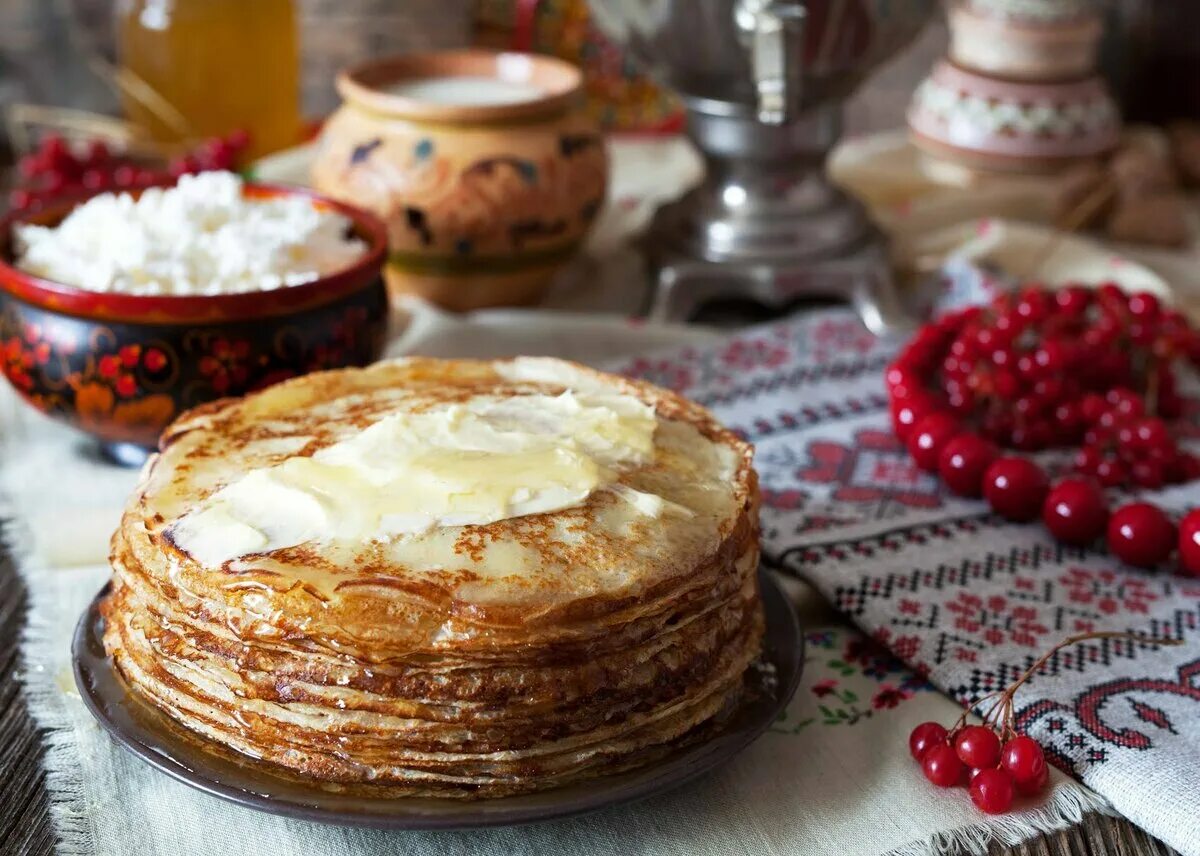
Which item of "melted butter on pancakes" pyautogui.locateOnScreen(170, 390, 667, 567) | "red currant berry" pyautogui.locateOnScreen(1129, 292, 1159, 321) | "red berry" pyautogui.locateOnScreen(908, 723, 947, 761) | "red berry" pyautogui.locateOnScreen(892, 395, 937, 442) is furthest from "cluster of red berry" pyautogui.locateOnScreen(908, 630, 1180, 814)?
"red currant berry" pyautogui.locateOnScreen(1129, 292, 1159, 321)

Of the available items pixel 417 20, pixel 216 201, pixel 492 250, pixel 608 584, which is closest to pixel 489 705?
pixel 608 584

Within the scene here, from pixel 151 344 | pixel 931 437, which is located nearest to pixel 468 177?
pixel 151 344

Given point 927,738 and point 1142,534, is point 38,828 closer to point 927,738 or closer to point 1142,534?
point 927,738

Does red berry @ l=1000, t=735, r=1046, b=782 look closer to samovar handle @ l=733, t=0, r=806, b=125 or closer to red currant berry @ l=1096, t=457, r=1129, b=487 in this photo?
red currant berry @ l=1096, t=457, r=1129, b=487

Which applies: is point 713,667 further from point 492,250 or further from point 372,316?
point 492,250

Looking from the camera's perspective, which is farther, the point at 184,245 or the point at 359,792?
the point at 184,245

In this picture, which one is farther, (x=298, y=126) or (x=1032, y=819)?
(x=298, y=126)

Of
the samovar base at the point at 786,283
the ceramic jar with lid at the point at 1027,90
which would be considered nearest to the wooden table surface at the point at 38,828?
the samovar base at the point at 786,283
